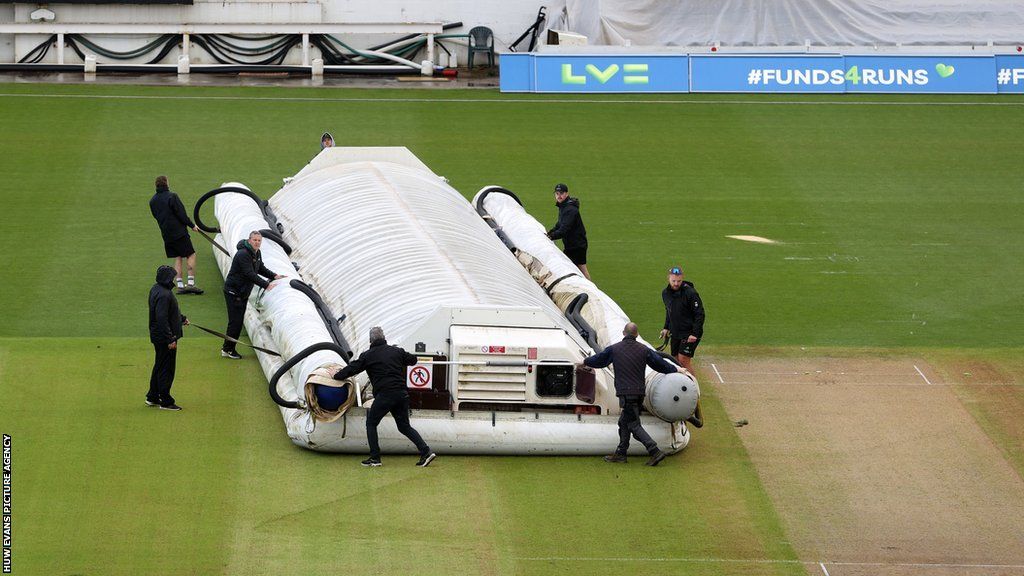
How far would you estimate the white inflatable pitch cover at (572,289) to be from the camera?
46.2 ft

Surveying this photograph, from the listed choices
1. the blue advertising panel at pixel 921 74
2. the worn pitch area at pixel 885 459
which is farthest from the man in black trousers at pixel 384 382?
the blue advertising panel at pixel 921 74

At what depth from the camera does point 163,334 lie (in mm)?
14688

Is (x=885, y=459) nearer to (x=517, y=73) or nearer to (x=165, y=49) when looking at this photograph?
(x=517, y=73)

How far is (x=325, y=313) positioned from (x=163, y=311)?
2.24 metres

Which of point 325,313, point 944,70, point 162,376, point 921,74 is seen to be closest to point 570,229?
point 325,313

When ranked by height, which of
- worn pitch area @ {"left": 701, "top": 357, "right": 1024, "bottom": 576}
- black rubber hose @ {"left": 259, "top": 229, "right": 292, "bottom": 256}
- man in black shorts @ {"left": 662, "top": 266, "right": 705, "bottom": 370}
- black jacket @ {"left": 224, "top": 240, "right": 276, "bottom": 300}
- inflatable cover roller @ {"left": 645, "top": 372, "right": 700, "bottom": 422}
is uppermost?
black rubber hose @ {"left": 259, "top": 229, "right": 292, "bottom": 256}

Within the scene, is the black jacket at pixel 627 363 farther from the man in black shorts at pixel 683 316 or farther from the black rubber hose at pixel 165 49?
the black rubber hose at pixel 165 49

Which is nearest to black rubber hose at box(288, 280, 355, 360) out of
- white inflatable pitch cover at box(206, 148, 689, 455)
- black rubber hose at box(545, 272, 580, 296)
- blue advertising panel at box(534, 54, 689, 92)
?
white inflatable pitch cover at box(206, 148, 689, 455)

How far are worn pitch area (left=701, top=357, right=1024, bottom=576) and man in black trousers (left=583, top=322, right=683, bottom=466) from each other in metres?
1.21

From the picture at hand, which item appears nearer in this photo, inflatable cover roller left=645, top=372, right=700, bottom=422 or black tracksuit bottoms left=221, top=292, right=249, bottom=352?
inflatable cover roller left=645, top=372, right=700, bottom=422

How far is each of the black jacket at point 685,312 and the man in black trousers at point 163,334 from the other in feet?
17.7

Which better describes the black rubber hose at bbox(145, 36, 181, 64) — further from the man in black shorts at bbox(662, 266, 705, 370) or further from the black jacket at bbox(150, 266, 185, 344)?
the man in black shorts at bbox(662, 266, 705, 370)

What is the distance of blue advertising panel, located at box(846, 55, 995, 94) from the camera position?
32688 millimetres

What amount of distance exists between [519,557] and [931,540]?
12.0ft
